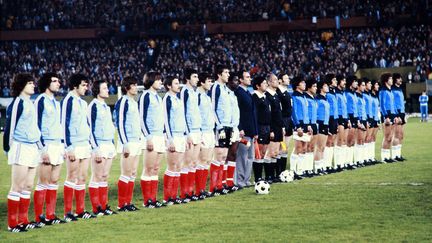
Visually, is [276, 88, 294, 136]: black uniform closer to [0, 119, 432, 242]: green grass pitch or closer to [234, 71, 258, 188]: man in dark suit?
[234, 71, 258, 188]: man in dark suit

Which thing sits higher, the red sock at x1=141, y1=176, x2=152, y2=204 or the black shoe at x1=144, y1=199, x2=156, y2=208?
the red sock at x1=141, y1=176, x2=152, y2=204

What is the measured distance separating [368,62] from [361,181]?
33753mm

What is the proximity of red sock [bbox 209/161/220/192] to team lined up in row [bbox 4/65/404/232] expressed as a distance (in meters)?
0.02

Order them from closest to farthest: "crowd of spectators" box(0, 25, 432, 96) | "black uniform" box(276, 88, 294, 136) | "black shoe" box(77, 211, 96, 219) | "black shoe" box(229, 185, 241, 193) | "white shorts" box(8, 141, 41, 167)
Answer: "white shorts" box(8, 141, 41, 167) → "black shoe" box(77, 211, 96, 219) → "black shoe" box(229, 185, 241, 193) → "black uniform" box(276, 88, 294, 136) → "crowd of spectators" box(0, 25, 432, 96)

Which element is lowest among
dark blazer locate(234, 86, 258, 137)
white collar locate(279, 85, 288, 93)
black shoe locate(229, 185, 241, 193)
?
black shoe locate(229, 185, 241, 193)

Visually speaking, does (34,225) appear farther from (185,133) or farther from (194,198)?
(185,133)

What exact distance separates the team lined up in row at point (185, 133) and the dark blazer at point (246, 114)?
20 millimetres

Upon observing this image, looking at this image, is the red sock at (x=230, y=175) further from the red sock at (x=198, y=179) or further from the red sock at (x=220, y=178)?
the red sock at (x=198, y=179)

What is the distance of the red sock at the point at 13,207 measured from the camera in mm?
11773

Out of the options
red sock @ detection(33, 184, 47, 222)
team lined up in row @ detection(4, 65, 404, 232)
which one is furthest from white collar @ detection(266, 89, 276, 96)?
red sock @ detection(33, 184, 47, 222)

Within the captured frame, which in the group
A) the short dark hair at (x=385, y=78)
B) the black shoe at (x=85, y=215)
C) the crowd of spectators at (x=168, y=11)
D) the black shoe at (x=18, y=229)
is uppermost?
the crowd of spectators at (x=168, y=11)

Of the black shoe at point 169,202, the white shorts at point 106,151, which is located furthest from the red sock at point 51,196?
the black shoe at point 169,202

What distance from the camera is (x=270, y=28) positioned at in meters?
58.2

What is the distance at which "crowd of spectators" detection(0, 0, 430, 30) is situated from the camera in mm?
56719
